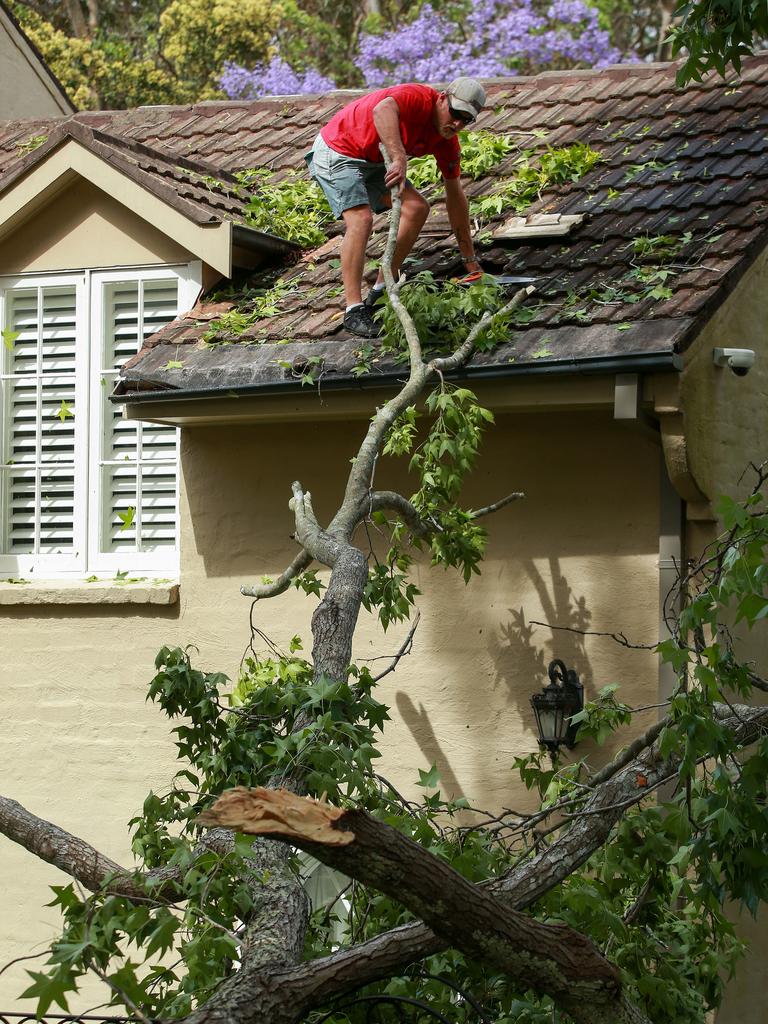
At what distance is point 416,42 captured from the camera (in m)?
23.3

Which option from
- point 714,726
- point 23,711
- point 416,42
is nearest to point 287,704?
point 714,726

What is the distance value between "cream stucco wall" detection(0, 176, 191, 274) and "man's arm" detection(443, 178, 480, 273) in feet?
5.88

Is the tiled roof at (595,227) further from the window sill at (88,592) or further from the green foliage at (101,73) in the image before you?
the green foliage at (101,73)

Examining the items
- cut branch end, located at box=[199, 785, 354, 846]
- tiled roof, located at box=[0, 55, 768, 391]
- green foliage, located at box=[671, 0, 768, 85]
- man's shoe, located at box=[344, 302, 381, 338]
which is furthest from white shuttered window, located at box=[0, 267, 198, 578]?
cut branch end, located at box=[199, 785, 354, 846]

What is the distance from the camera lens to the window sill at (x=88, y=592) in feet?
25.0

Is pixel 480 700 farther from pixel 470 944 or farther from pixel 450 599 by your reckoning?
pixel 470 944

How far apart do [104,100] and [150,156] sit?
56.1ft

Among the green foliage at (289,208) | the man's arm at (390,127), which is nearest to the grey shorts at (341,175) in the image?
the man's arm at (390,127)

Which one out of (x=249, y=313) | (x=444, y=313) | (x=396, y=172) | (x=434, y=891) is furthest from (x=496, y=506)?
(x=434, y=891)

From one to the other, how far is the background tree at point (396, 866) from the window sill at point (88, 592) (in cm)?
204

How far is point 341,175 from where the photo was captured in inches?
284

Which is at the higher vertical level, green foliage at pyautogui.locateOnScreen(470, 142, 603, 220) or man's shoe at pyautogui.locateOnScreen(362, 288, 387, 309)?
green foliage at pyautogui.locateOnScreen(470, 142, 603, 220)

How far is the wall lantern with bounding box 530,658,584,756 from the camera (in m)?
6.59

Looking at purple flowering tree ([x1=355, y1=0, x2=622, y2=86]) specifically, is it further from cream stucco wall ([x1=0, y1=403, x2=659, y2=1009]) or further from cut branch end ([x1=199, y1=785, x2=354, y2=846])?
cut branch end ([x1=199, y1=785, x2=354, y2=846])
